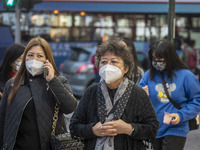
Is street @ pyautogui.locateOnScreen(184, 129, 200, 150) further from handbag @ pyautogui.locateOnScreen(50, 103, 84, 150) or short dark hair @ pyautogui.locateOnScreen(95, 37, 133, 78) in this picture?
short dark hair @ pyautogui.locateOnScreen(95, 37, 133, 78)

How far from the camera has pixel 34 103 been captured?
3.26 meters

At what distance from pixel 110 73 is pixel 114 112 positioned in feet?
0.87

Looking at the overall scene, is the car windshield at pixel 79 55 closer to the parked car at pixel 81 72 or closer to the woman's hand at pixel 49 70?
the parked car at pixel 81 72

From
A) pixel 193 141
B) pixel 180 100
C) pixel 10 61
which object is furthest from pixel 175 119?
pixel 193 141

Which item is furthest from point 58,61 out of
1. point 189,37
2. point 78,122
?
point 78,122

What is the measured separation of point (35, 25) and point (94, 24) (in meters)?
2.12

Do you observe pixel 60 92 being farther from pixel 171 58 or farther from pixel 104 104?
pixel 171 58

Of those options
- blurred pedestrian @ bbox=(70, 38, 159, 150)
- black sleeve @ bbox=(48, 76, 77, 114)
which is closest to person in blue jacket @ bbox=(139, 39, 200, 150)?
black sleeve @ bbox=(48, 76, 77, 114)

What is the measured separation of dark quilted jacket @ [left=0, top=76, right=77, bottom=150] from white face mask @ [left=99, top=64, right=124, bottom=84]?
622 millimetres

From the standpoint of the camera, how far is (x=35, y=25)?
14250 mm

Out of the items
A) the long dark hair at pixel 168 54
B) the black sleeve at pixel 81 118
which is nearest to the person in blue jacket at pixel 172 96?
the long dark hair at pixel 168 54

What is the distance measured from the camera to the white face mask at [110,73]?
2701 mm

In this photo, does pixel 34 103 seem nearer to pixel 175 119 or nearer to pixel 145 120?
pixel 145 120

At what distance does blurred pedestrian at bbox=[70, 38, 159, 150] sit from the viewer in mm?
2658
